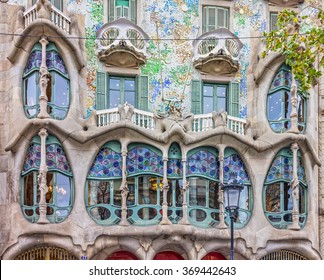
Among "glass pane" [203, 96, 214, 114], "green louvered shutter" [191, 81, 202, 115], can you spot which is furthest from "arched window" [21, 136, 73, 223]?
"glass pane" [203, 96, 214, 114]

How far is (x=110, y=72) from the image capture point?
28.5m

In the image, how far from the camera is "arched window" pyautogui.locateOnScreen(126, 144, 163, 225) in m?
27.2

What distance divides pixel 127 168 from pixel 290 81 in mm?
6481

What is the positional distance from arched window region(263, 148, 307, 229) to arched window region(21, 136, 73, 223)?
677 centimetres

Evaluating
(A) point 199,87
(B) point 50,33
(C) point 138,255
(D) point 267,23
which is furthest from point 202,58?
(C) point 138,255

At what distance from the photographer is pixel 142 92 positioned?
1133 inches

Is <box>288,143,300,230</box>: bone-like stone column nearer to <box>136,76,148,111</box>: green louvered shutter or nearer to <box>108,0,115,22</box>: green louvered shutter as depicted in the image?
<box>136,76,148,111</box>: green louvered shutter

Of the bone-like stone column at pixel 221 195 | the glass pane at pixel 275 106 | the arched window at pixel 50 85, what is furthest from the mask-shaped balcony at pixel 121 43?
the glass pane at pixel 275 106

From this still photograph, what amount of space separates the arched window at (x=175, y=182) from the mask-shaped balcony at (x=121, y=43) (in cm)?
337

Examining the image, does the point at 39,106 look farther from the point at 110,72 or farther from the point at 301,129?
the point at 301,129

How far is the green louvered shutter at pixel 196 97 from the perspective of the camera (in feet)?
95.2

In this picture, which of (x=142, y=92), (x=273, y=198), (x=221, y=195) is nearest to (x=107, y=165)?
(x=142, y=92)

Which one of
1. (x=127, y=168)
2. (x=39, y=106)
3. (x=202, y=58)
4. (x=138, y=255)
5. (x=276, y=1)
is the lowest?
(x=138, y=255)

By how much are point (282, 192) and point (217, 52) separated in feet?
17.3
